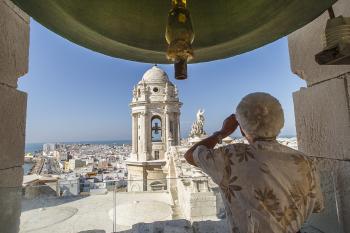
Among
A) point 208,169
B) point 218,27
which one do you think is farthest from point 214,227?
point 218,27

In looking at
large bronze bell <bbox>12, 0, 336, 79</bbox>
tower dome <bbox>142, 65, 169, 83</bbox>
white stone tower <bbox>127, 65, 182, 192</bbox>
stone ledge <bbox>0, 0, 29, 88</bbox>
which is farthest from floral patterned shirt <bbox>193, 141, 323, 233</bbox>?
tower dome <bbox>142, 65, 169, 83</bbox>

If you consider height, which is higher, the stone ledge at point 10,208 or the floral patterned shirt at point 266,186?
the floral patterned shirt at point 266,186

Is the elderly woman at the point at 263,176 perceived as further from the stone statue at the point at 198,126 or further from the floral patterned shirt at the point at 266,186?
the stone statue at the point at 198,126

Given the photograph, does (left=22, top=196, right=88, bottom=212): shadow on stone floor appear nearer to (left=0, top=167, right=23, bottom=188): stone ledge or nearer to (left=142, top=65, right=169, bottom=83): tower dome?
(left=0, top=167, right=23, bottom=188): stone ledge

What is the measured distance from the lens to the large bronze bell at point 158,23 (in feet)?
→ 4.55

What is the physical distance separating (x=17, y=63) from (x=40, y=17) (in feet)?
2.51

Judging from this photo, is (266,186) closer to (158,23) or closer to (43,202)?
(158,23)

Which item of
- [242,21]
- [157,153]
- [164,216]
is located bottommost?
[164,216]

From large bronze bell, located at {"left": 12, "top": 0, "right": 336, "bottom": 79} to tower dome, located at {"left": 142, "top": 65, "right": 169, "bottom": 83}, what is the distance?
82.1 ft

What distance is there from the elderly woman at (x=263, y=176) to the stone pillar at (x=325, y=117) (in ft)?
2.12

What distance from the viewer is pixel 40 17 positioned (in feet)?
4.42

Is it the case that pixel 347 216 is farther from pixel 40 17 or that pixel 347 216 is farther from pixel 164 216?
pixel 164 216

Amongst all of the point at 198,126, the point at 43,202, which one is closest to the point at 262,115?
the point at 43,202

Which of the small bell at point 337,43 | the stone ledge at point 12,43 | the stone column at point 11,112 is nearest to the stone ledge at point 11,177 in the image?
the stone column at point 11,112
